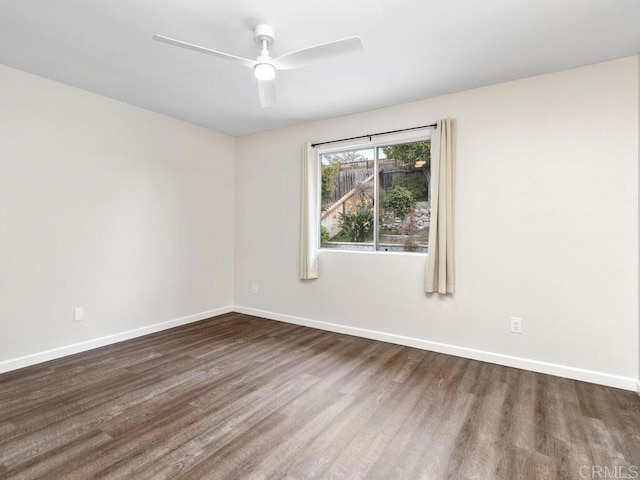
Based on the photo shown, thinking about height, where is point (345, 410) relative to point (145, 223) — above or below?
below

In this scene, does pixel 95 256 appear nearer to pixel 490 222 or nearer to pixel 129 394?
pixel 129 394

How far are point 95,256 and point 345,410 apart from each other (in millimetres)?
2765

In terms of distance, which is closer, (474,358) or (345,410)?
(345,410)

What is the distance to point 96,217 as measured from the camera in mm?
3256

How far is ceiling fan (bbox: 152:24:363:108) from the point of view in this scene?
1836 mm

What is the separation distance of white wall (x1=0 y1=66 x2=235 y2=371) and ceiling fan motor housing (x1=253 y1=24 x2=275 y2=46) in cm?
204

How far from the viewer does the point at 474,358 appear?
304cm

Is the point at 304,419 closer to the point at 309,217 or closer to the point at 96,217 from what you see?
the point at 309,217

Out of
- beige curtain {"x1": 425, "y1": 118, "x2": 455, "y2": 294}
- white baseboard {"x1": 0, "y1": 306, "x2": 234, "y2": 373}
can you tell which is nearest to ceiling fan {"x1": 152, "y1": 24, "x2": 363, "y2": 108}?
beige curtain {"x1": 425, "y1": 118, "x2": 455, "y2": 294}

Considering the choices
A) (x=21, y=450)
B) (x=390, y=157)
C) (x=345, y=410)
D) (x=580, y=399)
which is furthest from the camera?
(x=390, y=157)

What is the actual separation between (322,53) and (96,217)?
8.84 ft

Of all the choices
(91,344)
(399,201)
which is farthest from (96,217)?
(399,201)

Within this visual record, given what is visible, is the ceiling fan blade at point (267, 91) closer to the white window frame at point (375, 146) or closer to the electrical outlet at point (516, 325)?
the white window frame at point (375, 146)

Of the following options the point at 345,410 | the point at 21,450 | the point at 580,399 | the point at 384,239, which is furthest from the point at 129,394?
the point at 580,399
